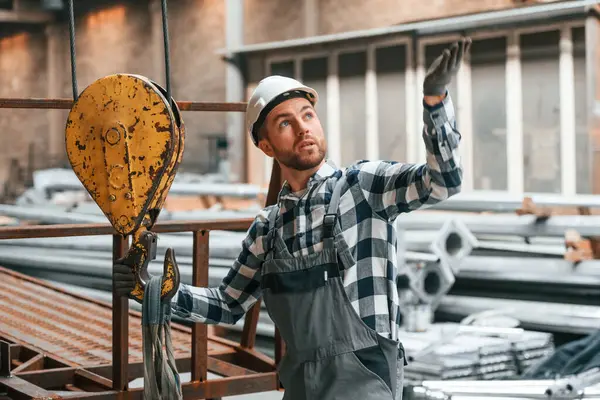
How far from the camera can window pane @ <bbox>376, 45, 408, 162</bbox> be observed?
8.83 m

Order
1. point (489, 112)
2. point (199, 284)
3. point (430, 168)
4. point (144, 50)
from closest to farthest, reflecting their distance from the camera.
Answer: point (430, 168) < point (199, 284) < point (489, 112) < point (144, 50)

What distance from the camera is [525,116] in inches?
304

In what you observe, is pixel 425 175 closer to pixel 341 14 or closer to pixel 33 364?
pixel 33 364

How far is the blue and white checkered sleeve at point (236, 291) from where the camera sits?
2.35 metres

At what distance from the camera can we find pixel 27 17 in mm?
12398

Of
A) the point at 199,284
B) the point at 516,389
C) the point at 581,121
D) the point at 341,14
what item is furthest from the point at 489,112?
the point at 199,284

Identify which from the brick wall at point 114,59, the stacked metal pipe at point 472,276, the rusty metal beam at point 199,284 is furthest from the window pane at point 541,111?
the rusty metal beam at point 199,284

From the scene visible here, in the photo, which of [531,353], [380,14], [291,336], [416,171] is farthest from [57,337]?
[380,14]

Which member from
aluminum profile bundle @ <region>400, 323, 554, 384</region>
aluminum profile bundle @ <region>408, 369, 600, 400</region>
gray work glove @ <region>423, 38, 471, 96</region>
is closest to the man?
gray work glove @ <region>423, 38, 471, 96</region>

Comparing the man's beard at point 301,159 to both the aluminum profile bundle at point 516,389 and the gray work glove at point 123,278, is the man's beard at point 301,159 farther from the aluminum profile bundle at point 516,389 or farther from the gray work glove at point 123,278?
the aluminum profile bundle at point 516,389

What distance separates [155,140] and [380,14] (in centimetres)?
851

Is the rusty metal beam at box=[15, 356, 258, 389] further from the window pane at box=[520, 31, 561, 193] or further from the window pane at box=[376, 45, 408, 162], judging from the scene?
the window pane at box=[376, 45, 408, 162]

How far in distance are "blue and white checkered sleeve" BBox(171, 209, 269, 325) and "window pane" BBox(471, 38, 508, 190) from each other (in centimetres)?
590

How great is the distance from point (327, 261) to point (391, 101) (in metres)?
6.96
